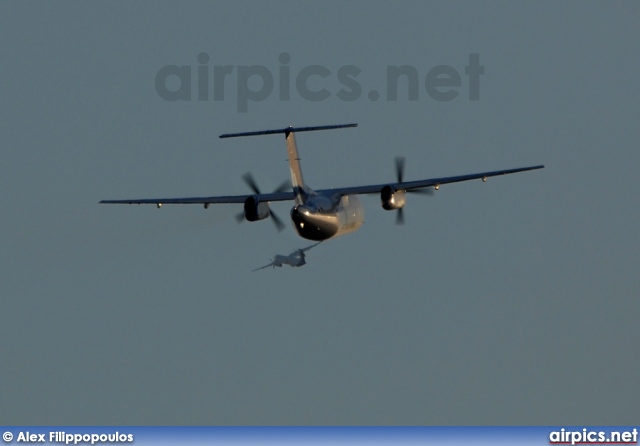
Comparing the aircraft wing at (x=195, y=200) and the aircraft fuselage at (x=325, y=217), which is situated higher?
the aircraft wing at (x=195, y=200)

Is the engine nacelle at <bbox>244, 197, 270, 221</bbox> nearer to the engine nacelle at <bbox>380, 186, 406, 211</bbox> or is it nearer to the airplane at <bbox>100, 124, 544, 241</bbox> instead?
the airplane at <bbox>100, 124, 544, 241</bbox>

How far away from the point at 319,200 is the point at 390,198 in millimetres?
4175

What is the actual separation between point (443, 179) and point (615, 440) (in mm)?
18880

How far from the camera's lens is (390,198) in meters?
134

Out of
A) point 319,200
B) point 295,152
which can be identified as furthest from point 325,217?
point 295,152

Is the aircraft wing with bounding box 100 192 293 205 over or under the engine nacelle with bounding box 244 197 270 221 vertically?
over

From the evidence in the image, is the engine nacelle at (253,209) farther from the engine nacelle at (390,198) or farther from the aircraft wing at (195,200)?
the engine nacelle at (390,198)

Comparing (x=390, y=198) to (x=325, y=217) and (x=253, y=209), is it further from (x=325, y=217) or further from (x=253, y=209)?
(x=253, y=209)

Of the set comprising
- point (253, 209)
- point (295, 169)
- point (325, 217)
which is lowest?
point (325, 217)

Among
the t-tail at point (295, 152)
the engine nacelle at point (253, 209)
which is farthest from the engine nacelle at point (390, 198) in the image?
the engine nacelle at point (253, 209)

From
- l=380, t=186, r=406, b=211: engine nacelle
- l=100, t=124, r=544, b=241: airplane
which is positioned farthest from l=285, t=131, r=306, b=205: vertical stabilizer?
l=380, t=186, r=406, b=211: engine nacelle

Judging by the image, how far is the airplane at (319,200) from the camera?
130750 mm

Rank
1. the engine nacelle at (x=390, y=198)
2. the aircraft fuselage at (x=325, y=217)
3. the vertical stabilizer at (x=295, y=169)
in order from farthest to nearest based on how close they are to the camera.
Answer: the engine nacelle at (x=390, y=198)
the vertical stabilizer at (x=295, y=169)
the aircraft fuselage at (x=325, y=217)

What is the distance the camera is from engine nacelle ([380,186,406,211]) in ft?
438
